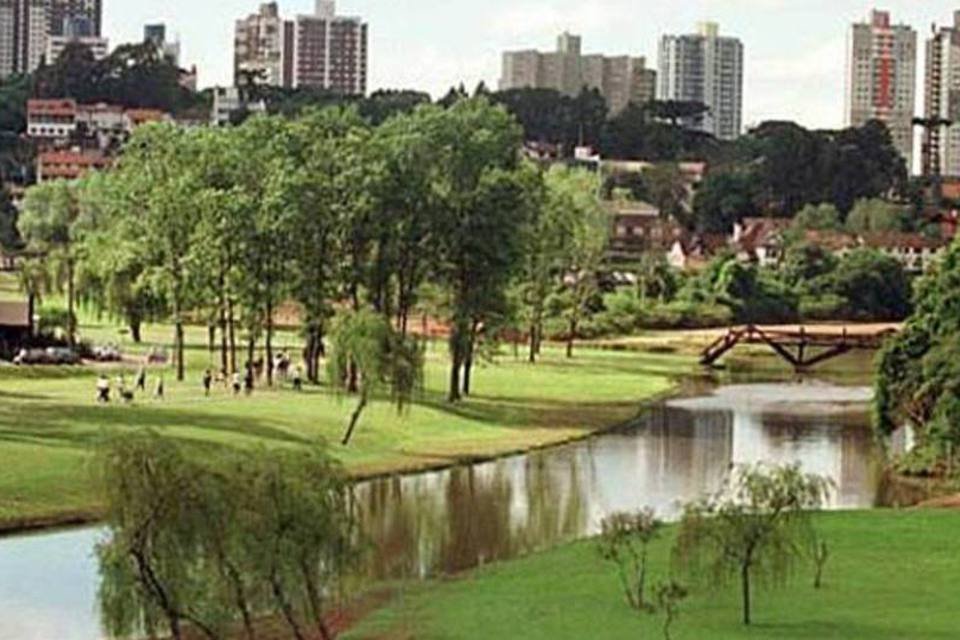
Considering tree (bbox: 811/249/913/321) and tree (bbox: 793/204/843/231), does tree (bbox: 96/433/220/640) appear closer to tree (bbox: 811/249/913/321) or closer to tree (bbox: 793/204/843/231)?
tree (bbox: 811/249/913/321)

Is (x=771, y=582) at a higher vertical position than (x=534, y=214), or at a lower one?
lower

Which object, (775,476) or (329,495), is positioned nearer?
(329,495)

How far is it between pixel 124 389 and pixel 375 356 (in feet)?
38.4

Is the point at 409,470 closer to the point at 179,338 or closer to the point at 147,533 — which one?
the point at 179,338

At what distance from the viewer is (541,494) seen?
189 feet

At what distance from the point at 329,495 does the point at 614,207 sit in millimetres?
156410

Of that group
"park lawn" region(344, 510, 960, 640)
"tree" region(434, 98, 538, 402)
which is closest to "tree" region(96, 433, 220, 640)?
"park lawn" region(344, 510, 960, 640)

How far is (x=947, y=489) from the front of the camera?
199 feet

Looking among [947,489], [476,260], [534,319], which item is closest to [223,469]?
[947,489]

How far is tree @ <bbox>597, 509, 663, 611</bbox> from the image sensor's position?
38094mm

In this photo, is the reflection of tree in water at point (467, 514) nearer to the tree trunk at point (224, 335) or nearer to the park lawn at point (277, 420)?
the park lawn at point (277, 420)

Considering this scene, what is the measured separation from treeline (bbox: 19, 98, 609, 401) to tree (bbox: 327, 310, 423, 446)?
1553 centimetres

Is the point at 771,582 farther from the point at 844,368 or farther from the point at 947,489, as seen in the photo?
the point at 844,368

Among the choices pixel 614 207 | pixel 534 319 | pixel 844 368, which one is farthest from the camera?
pixel 614 207
